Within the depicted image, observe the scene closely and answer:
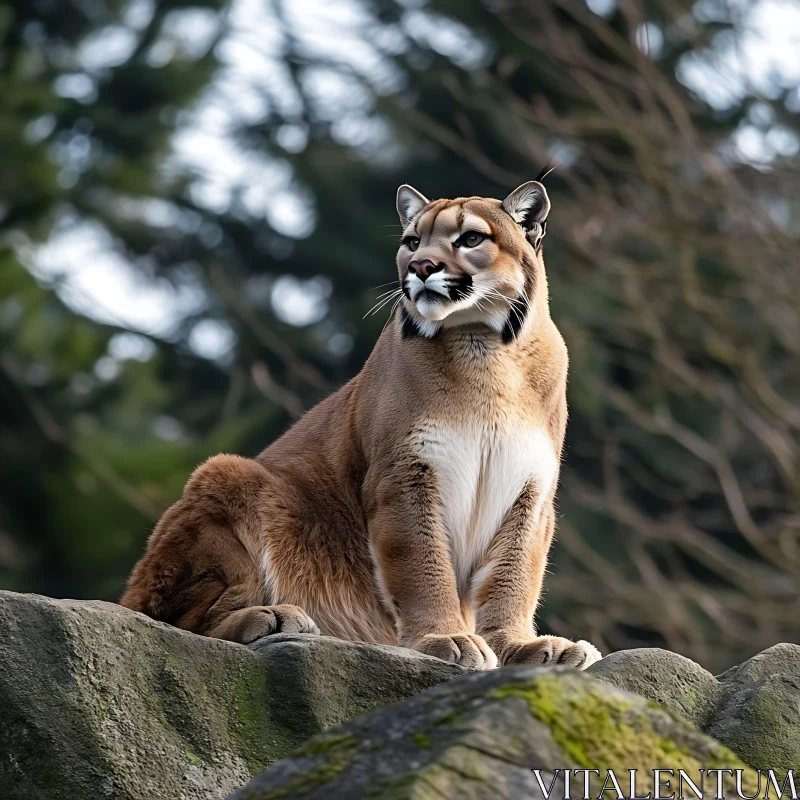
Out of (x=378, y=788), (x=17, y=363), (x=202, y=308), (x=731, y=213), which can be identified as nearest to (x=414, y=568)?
(x=378, y=788)

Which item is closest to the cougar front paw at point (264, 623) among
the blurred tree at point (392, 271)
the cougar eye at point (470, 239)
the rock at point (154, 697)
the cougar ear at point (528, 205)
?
the rock at point (154, 697)

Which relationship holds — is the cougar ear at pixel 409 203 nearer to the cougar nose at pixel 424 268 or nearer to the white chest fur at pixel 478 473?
the cougar nose at pixel 424 268

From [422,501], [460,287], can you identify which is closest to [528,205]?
[460,287]

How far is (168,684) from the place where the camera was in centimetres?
640

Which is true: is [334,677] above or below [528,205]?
below

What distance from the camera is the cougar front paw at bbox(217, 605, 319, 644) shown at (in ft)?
23.3

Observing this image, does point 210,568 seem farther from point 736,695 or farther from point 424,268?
Answer: point 736,695

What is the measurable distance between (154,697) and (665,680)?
7.88 feet

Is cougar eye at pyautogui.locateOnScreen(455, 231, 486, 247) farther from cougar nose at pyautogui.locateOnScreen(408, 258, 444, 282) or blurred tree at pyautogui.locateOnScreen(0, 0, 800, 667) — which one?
blurred tree at pyautogui.locateOnScreen(0, 0, 800, 667)

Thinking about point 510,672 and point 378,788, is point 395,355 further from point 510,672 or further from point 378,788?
point 378,788

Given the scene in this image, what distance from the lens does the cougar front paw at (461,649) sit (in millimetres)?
7023

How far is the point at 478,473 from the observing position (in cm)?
767

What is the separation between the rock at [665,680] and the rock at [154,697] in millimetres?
807

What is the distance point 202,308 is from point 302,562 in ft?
73.9
